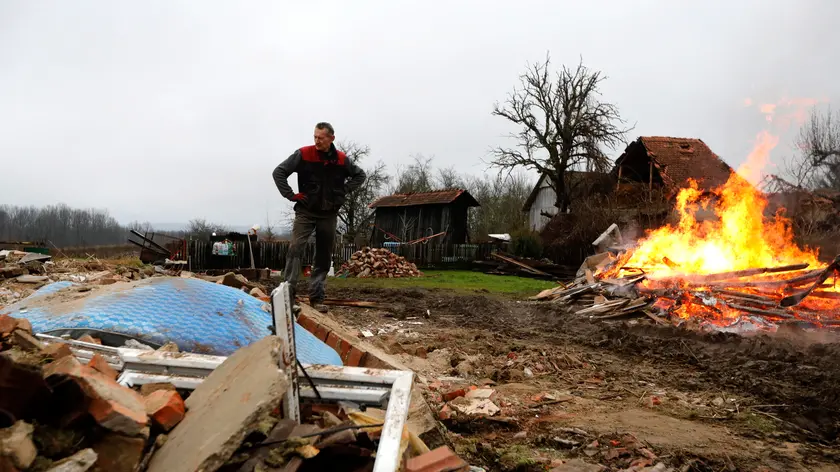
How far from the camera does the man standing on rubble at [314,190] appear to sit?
6.02 meters

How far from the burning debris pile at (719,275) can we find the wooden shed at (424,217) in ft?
53.6

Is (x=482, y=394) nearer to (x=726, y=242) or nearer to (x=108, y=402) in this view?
(x=108, y=402)

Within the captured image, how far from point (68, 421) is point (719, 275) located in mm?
9290

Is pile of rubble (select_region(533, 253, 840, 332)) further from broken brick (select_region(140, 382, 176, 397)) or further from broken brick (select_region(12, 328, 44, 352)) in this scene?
broken brick (select_region(12, 328, 44, 352))

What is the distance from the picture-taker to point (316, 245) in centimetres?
626

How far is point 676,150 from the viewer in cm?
2420

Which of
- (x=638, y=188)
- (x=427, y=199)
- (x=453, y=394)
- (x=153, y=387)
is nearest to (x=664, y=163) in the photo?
(x=638, y=188)

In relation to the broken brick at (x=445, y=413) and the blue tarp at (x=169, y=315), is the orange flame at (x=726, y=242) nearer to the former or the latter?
the broken brick at (x=445, y=413)

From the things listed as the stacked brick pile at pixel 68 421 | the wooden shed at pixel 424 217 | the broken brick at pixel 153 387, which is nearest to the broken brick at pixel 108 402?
the stacked brick pile at pixel 68 421

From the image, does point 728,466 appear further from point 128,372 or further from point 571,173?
point 571,173

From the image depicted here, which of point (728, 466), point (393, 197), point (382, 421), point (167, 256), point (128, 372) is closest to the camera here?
point (382, 421)

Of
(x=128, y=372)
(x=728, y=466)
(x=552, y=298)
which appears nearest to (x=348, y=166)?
(x=128, y=372)

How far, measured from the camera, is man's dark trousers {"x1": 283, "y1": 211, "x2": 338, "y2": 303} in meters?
5.97

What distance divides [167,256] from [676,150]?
74.0 ft
